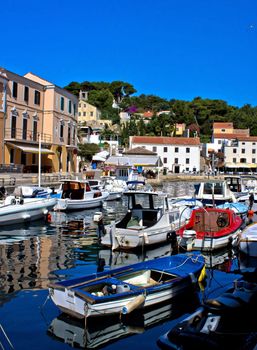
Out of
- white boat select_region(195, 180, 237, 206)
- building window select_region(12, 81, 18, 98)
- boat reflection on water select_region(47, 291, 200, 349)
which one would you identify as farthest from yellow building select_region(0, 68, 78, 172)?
boat reflection on water select_region(47, 291, 200, 349)

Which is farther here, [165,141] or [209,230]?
[165,141]

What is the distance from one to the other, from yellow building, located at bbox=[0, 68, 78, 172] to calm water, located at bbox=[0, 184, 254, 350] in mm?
24005

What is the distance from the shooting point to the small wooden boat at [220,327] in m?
7.54

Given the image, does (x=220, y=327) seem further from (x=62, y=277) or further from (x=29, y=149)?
(x=29, y=149)

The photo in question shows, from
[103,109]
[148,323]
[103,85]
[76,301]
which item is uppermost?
[103,85]

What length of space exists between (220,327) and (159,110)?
469ft

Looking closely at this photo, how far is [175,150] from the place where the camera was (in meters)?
93.6

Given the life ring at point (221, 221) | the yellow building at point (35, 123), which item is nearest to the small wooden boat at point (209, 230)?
the life ring at point (221, 221)

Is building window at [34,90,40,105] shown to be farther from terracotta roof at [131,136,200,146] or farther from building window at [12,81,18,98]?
terracotta roof at [131,136,200,146]

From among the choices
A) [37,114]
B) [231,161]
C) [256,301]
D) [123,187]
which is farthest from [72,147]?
[231,161]

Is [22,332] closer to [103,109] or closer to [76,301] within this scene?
[76,301]

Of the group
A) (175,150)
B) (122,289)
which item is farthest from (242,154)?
(122,289)

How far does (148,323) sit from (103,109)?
5026 inches

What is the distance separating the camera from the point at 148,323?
9609 mm
